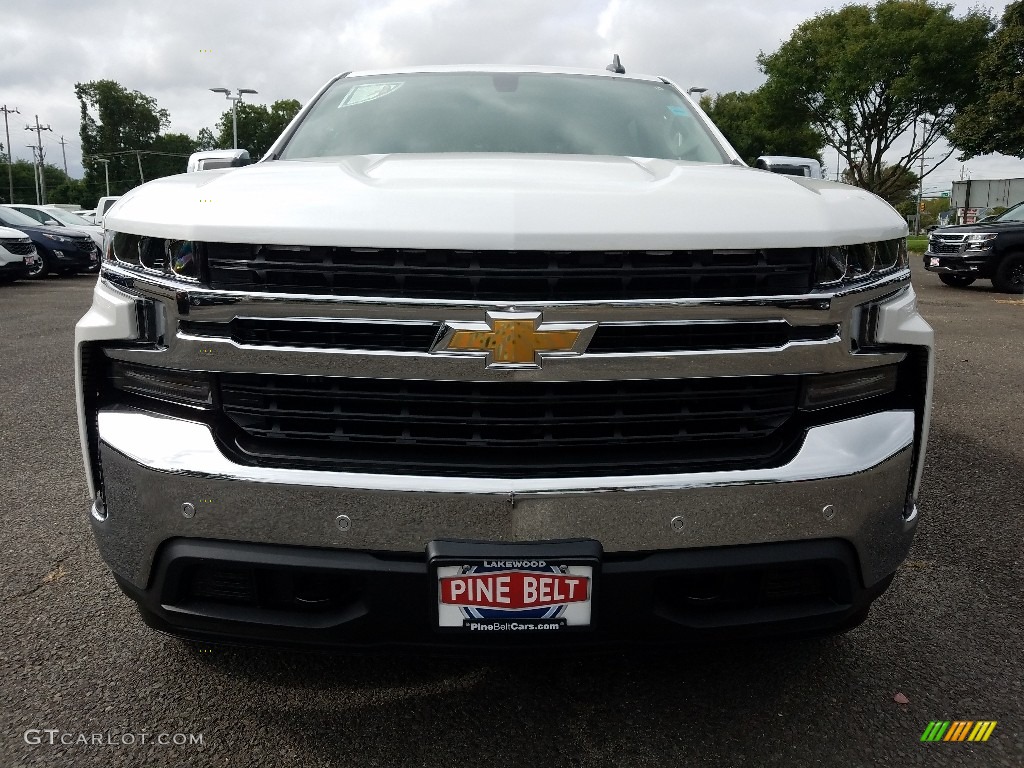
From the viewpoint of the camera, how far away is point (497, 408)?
5.48 feet

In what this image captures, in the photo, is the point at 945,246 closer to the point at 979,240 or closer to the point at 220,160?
the point at 979,240

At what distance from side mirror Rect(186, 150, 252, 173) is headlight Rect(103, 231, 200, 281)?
0.94 meters

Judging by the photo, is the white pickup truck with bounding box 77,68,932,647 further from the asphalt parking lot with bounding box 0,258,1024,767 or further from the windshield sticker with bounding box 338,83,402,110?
the windshield sticker with bounding box 338,83,402,110

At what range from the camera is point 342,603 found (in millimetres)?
1724

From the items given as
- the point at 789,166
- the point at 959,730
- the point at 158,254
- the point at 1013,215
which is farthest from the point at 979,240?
the point at 158,254

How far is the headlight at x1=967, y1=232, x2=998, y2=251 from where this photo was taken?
13.1m

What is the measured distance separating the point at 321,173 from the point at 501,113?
127cm

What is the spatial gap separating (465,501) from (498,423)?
0.18 metres

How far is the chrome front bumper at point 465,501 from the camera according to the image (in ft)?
5.30

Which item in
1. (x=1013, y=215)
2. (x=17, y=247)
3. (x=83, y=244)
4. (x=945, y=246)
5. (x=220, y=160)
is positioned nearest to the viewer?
(x=220, y=160)

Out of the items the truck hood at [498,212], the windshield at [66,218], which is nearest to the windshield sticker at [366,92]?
the truck hood at [498,212]

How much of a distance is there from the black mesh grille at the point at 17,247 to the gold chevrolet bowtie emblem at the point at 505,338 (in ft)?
50.7

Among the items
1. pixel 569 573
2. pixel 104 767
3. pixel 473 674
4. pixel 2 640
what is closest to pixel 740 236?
pixel 569 573

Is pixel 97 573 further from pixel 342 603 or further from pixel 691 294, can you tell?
pixel 691 294
